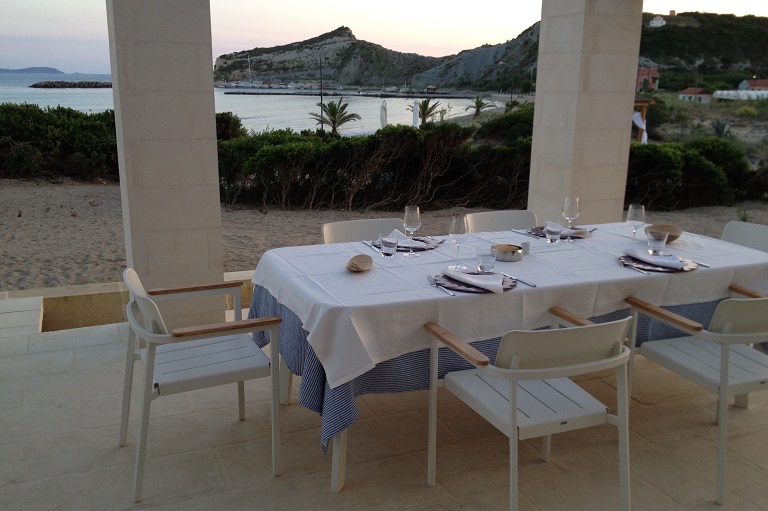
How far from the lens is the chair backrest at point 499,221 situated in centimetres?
364

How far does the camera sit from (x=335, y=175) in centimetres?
1060

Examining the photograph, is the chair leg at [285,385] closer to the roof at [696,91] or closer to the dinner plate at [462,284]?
the dinner plate at [462,284]

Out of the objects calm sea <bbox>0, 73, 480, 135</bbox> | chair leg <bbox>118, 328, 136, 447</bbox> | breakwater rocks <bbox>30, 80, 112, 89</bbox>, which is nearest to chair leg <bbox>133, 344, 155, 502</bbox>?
chair leg <bbox>118, 328, 136, 447</bbox>

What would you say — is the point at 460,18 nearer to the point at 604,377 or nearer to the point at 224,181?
the point at 224,181

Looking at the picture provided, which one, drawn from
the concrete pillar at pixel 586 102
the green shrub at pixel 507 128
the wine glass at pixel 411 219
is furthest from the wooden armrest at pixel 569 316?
the green shrub at pixel 507 128

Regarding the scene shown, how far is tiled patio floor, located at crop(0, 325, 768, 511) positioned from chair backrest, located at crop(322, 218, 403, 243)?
0.81 metres

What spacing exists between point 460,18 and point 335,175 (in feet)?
24.4

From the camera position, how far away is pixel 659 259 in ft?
9.13

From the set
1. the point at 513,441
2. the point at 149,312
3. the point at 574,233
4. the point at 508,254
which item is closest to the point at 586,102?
the point at 574,233

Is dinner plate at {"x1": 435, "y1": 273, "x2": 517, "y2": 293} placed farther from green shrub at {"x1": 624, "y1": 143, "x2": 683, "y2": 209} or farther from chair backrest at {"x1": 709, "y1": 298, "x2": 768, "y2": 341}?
green shrub at {"x1": 624, "y1": 143, "x2": 683, "y2": 209}

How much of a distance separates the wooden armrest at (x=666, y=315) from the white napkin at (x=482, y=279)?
0.55 m

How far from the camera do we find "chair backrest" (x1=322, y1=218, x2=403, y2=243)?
10.8 ft

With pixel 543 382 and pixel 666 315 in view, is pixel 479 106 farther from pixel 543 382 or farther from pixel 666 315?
pixel 543 382

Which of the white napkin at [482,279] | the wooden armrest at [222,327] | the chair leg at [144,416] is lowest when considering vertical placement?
the chair leg at [144,416]
